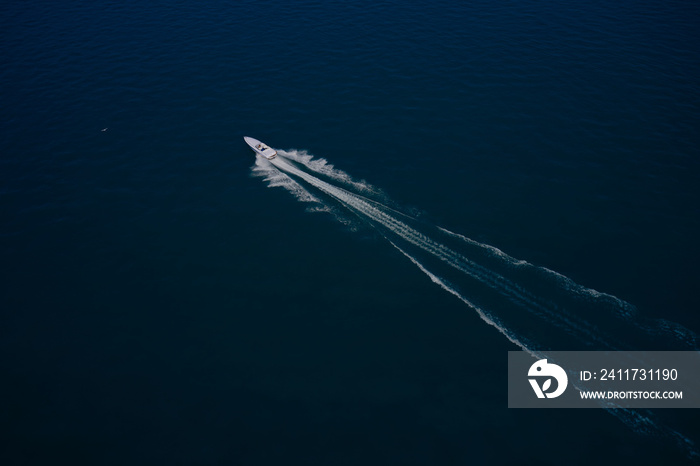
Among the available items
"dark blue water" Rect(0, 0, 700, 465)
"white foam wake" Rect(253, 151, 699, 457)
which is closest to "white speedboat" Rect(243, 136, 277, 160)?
"dark blue water" Rect(0, 0, 700, 465)

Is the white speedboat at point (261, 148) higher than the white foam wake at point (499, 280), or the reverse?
the white speedboat at point (261, 148)

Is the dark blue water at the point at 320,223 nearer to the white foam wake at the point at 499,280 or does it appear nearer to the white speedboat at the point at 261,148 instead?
the white foam wake at the point at 499,280

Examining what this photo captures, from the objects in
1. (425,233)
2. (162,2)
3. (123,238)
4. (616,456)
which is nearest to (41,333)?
(123,238)

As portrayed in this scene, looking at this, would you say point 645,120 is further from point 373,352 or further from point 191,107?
point 191,107

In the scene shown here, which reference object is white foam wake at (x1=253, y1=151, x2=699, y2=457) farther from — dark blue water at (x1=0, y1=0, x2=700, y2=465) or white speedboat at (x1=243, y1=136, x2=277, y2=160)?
white speedboat at (x1=243, y1=136, x2=277, y2=160)

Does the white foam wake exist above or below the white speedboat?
below

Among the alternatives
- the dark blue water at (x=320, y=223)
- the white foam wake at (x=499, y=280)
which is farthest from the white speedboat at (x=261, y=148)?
the white foam wake at (x=499, y=280)
